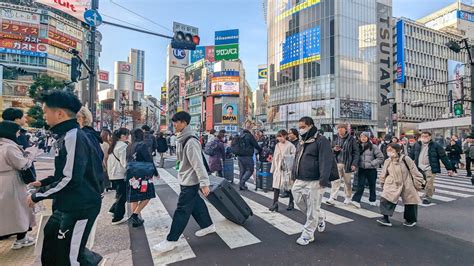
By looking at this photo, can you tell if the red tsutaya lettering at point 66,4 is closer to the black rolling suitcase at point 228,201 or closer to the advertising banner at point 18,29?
the black rolling suitcase at point 228,201

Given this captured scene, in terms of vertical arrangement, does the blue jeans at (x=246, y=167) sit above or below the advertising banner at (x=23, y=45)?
below

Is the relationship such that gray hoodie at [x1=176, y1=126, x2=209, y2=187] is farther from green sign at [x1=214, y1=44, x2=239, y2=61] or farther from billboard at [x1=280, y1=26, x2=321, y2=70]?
billboard at [x1=280, y1=26, x2=321, y2=70]

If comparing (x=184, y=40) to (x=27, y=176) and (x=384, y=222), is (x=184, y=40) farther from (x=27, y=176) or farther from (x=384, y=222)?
(x=384, y=222)

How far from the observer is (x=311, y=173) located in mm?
4535

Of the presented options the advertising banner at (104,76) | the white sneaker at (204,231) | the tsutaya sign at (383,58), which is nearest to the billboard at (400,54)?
the tsutaya sign at (383,58)

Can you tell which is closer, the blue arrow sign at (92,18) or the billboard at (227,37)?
the blue arrow sign at (92,18)

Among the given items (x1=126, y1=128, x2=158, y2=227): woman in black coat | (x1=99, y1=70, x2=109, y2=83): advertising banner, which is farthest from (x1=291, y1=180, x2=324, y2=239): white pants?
(x1=99, y1=70, x2=109, y2=83): advertising banner

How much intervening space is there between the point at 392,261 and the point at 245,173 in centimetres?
563

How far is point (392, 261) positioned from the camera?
149 inches

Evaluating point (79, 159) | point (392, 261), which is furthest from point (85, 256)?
point (392, 261)

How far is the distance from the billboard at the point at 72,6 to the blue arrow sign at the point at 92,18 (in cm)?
14

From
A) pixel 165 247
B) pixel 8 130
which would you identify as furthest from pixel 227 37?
pixel 165 247

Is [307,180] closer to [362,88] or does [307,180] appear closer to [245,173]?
[245,173]

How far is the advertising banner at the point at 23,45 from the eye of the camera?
5357cm
